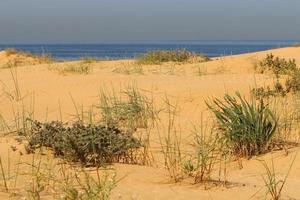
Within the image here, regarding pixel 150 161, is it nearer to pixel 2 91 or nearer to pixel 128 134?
pixel 128 134

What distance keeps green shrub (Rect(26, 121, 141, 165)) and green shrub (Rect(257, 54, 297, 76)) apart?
610 cm

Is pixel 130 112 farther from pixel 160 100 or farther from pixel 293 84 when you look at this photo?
pixel 293 84

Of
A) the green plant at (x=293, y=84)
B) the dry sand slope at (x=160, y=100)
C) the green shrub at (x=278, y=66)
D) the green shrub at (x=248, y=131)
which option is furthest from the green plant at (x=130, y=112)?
the green shrub at (x=278, y=66)

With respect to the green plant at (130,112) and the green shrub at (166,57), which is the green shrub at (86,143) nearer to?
the green plant at (130,112)

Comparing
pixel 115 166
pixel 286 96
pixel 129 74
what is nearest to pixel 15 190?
pixel 115 166

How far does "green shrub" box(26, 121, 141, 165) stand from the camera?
5.49 metres

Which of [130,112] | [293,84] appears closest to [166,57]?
[293,84]

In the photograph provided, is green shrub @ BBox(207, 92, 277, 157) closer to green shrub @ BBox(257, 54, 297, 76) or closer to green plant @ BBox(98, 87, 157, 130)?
green plant @ BBox(98, 87, 157, 130)

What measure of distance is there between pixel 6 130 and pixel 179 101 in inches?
117

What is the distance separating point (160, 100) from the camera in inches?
372

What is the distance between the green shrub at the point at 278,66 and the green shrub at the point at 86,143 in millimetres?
6099

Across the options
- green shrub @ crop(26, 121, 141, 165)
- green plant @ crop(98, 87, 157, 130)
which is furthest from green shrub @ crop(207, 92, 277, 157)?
green plant @ crop(98, 87, 157, 130)

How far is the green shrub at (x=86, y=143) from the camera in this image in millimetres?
5492

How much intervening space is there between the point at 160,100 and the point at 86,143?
4043 mm
